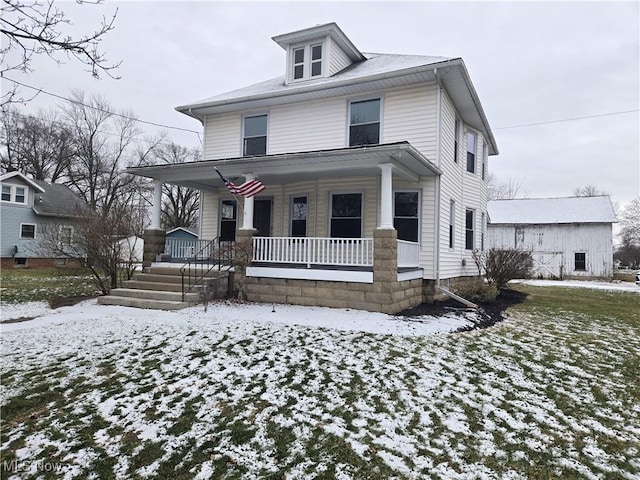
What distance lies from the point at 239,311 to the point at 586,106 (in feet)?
73.5

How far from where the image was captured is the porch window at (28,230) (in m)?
23.0

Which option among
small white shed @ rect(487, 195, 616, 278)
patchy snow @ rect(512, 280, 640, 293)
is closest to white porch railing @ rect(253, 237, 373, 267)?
patchy snow @ rect(512, 280, 640, 293)

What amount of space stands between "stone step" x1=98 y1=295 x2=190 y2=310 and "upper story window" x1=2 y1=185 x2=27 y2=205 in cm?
2007

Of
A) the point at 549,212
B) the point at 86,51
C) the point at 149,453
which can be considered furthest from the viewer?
the point at 549,212

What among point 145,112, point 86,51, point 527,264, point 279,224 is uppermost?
point 145,112

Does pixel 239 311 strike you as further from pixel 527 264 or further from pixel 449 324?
pixel 527 264

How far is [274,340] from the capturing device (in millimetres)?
5758

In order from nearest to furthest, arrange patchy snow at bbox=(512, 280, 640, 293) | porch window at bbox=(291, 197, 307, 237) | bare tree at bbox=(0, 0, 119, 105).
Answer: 1. bare tree at bbox=(0, 0, 119, 105)
2. porch window at bbox=(291, 197, 307, 237)
3. patchy snow at bbox=(512, 280, 640, 293)

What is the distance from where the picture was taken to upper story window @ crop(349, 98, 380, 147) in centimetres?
1080

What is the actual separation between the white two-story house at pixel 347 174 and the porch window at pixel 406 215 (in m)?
0.04

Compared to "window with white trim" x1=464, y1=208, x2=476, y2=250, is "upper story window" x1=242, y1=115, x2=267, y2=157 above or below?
above

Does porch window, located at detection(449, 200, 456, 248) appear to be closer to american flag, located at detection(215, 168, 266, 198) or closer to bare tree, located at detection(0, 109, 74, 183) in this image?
american flag, located at detection(215, 168, 266, 198)

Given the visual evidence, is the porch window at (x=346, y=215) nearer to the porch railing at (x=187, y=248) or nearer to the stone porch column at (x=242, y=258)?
the stone porch column at (x=242, y=258)

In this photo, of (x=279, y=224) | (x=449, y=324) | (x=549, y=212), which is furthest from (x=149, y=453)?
(x=549, y=212)
